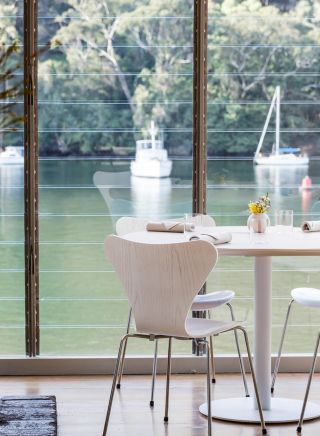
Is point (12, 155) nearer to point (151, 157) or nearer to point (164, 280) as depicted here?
point (151, 157)

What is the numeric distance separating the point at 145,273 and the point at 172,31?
79.8 inches

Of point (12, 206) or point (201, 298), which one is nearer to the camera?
point (201, 298)

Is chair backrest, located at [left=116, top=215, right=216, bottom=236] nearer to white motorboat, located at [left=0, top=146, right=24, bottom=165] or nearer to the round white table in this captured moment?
the round white table

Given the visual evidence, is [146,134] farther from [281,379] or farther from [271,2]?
[281,379]

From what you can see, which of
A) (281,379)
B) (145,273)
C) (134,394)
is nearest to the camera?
(145,273)

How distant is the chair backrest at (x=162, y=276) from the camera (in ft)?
12.6

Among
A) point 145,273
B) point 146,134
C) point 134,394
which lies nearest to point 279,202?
point 146,134

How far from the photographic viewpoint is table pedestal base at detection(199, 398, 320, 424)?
4.48 meters

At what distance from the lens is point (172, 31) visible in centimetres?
548

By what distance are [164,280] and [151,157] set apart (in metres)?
1.75

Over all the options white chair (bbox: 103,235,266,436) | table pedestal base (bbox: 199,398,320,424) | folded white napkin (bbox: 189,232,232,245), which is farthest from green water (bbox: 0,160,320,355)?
white chair (bbox: 103,235,266,436)

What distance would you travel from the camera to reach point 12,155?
5.45 metres

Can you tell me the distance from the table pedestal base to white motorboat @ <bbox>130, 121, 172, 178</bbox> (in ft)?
4.85

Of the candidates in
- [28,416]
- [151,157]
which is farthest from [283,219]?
[28,416]
